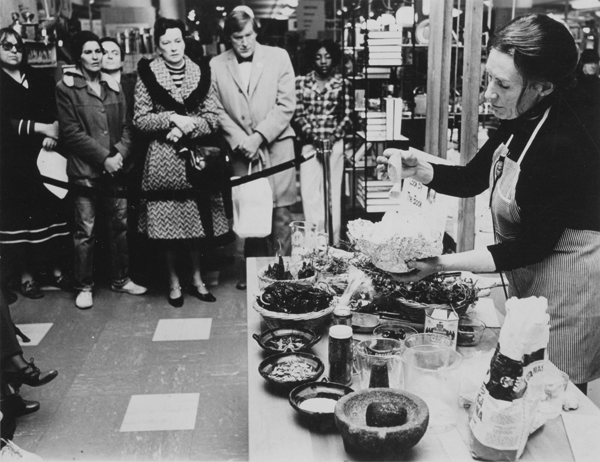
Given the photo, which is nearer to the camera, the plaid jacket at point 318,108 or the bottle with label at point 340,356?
the bottle with label at point 340,356

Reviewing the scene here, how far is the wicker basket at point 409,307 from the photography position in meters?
1.90

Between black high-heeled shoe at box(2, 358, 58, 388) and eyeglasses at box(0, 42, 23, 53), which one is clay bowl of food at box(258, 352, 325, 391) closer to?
black high-heeled shoe at box(2, 358, 58, 388)

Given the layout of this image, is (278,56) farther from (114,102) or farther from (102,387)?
(102,387)

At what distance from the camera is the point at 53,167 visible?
4359 mm

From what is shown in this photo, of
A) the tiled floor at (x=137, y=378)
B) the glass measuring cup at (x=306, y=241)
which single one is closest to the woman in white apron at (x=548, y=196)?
the glass measuring cup at (x=306, y=241)

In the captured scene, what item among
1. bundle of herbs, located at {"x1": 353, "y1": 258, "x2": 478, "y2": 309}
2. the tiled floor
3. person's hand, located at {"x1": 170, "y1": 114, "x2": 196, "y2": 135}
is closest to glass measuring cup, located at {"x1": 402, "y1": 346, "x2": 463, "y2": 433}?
bundle of herbs, located at {"x1": 353, "y1": 258, "x2": 478, "y2": 309}

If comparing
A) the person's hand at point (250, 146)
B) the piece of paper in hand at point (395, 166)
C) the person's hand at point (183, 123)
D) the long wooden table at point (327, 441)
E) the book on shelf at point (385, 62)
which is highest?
the book on shelf at point (385, 62)

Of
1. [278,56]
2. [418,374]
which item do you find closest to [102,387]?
[418,374]

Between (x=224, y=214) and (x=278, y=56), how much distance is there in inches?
46.8

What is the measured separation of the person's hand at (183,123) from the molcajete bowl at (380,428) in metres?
2.95

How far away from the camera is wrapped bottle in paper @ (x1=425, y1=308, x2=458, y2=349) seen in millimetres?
1760

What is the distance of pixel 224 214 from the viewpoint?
445 centimetres

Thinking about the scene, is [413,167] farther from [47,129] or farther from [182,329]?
[47,129]

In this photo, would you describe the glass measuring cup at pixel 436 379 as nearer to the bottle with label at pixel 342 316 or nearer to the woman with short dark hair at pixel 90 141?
the bottle with label at pixel 342 316
